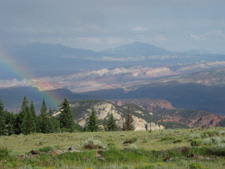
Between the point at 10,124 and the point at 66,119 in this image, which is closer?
the point at 10,124

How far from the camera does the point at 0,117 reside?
6619 centimetres

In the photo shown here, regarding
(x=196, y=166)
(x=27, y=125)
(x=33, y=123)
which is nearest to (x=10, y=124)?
(x=27, y=125)

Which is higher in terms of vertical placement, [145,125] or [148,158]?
[148,158]

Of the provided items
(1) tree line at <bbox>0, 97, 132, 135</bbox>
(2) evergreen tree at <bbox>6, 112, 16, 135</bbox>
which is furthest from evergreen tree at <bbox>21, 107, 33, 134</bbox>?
(2) evergreen tree at <bbox>6, 112, 16, 135</bbox>

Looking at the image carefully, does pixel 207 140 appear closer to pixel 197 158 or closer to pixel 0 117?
pixel 197 158

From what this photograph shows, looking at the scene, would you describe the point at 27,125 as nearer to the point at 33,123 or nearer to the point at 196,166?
the point at 33,123

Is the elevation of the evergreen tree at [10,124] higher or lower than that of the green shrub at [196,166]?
lower

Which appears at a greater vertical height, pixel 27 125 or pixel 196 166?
pixel 196 166

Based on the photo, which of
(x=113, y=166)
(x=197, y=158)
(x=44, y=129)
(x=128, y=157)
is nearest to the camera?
(x=113, y=166)

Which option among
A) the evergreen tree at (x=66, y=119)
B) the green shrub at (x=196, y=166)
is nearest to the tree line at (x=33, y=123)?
the evergreen tree at (x=66, y=119)

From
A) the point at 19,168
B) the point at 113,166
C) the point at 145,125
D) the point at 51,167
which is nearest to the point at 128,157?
the point at 113,166

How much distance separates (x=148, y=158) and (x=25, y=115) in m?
54.5

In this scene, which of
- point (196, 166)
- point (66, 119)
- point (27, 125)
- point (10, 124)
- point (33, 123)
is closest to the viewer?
point (196, 166)

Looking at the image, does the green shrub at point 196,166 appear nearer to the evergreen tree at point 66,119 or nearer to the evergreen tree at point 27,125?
the evergreen tree at point 27,125
